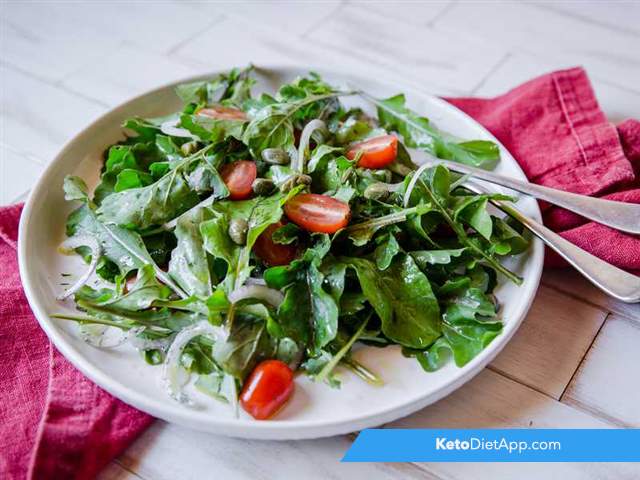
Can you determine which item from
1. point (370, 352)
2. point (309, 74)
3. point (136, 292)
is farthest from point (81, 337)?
point (309, 74)

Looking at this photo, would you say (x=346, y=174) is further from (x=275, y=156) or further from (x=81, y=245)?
(x=81, y=245)

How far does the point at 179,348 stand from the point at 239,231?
25 centimetres

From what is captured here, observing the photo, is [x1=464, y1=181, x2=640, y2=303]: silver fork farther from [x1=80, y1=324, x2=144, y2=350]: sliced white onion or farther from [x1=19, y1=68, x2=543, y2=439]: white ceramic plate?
[x1=80, y1=324, x2=144, y2=350]: sliced white onion

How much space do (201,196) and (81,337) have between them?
0.40 metres

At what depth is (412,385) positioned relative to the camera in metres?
1.33

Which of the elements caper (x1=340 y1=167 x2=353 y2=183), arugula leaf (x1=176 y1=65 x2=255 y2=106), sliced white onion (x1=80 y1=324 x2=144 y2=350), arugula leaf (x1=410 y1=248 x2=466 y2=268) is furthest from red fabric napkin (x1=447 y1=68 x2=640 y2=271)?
sliced white onion (x1=80 y1=324 x2=144 y2=350)

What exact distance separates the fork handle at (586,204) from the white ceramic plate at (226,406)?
0.04 m

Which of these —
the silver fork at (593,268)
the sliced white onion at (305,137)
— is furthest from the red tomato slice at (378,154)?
the silver fork at (593,268)

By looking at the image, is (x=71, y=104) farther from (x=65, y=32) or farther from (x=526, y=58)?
(x=526, y=58)

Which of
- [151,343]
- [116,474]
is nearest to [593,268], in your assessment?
[151,343]

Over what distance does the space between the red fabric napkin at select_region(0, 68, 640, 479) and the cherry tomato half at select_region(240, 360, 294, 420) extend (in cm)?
23

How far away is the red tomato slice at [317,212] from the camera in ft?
4.75

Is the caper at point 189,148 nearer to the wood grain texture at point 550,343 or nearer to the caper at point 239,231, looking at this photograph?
the caper at point 239,231

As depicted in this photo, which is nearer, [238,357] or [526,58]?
[238,357]
